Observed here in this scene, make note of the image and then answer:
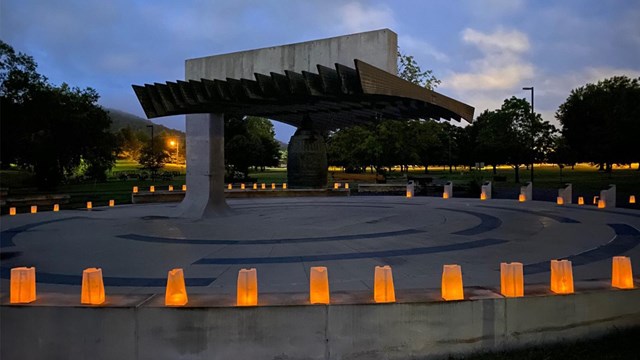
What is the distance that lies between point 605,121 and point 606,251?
50.9 meters

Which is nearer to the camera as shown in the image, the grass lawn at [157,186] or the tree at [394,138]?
the grass lawn at [157,186]

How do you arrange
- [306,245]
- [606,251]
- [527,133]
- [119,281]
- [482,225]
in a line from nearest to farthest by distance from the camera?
[119,281] → [606,251] → [306,245] → [482,225] → [527,133]

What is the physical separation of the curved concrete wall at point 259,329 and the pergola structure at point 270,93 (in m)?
7.07

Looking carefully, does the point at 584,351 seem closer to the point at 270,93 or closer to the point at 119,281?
the point at 119,281

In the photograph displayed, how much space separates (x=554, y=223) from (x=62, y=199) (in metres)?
25.4

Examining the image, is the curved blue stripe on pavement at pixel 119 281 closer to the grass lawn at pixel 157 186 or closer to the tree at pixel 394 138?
the grass lawn at pixel 157 186

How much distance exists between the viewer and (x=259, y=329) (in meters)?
5.43

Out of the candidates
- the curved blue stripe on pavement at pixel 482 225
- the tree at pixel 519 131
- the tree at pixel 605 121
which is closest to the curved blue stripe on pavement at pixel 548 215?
the curved blue stripe on pavement at pixel 482 225

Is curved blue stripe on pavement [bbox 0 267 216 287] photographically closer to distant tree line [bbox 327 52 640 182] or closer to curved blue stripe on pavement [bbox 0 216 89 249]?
curved blue stripe on pavement [bbox 0 216 89 249]

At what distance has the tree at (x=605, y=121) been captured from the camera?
37.4 m

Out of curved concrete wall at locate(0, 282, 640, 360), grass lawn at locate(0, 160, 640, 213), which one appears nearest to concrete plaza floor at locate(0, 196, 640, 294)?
curved concrete wall at locate(0, 282, 640, 360)

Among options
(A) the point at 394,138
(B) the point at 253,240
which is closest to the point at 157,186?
(A) the point at 394,138

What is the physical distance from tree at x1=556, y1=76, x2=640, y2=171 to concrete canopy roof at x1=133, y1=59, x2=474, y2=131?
90.4 feet

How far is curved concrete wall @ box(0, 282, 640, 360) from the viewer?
5379mm
